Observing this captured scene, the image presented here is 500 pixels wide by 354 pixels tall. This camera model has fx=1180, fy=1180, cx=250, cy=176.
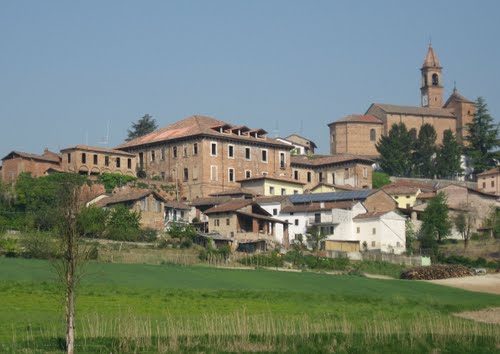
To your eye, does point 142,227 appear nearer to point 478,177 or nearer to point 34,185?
point 34,185

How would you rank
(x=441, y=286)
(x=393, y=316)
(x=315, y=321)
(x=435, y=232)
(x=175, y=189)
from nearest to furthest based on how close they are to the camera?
(x=315, y=321) → (x=393, y=316) → (x=441, y=286) → (x=435, y=232) → (x=175, y=189)

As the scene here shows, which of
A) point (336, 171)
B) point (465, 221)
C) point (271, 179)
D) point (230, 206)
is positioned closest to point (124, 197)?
point (230, 206)

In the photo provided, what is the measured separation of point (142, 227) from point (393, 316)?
3387cm

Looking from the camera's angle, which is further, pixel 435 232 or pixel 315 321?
pixel 435 232

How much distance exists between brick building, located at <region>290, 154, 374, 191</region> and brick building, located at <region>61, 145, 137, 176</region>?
49.9 feet

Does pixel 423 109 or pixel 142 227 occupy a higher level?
pixel 423 109

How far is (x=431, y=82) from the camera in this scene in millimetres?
145375

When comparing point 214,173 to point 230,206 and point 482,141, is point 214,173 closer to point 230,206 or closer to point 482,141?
point 230,206

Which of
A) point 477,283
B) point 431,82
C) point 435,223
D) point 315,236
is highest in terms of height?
point 431,82

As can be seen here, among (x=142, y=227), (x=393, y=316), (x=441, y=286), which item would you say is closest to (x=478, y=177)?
(x=142, y=227)

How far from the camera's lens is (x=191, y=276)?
56.2 metres

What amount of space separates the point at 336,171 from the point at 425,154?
53.7 ft

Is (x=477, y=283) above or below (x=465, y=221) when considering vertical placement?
below

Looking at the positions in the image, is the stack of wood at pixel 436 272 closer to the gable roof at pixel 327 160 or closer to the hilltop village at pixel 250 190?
the hilltop village at pixel 250 190
